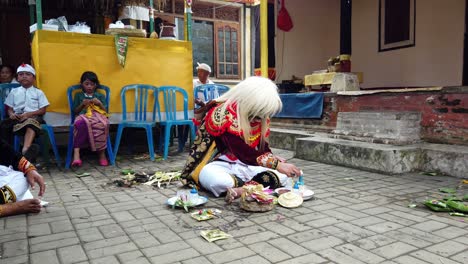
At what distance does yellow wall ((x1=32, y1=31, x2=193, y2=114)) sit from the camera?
5188 mm

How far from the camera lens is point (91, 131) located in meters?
5.02

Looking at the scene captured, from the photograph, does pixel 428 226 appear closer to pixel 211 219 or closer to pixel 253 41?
pixel 211 219

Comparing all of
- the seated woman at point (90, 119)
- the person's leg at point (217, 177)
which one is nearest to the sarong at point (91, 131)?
the seated woman at point (90, 119)

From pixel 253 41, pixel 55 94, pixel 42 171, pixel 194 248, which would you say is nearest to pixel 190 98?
pixel 55 94

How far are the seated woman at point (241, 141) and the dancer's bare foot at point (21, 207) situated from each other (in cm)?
135

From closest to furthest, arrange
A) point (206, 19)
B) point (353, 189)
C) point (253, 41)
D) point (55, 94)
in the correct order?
point (353, 189)
point (55, 94)
point (206, 19)
point (253, 41)

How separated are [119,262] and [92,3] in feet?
22.0

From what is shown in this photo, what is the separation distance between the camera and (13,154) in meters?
2.95

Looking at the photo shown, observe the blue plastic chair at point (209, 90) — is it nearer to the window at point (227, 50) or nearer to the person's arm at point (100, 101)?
the person's arm at point (100, 101)

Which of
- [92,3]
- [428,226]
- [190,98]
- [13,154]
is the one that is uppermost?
[92,3]

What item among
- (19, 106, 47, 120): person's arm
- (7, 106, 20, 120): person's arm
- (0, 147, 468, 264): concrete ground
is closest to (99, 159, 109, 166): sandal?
(19, 106, 47, 120): person's arm

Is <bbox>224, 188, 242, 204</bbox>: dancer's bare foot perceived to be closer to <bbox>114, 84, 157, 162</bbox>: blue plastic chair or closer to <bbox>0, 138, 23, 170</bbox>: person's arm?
<bbox>0, 138, 23, 170</bbox>: person's arm

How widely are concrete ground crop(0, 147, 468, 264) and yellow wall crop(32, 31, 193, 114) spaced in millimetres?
2020

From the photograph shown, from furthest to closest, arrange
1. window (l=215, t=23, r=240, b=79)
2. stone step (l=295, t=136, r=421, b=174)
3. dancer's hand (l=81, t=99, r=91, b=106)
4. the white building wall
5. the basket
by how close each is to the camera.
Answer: window (l=215, t=23, r=240, b=79), the white building wall, dancer's hand (l=81, t=99, r=91, b=106), stone step (l=295, t=136, r=421, b=174), the basket
